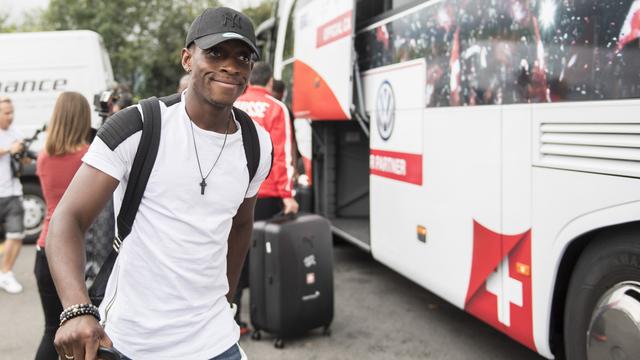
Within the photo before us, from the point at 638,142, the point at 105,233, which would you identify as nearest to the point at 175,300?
the point at 105,233

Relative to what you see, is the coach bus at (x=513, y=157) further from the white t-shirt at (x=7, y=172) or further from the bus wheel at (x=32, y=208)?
the bus wheel at (x=32, y=208)

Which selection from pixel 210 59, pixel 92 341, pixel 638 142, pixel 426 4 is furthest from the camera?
pixel 426 4

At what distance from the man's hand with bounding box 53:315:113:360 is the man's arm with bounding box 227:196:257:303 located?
29.0 inches

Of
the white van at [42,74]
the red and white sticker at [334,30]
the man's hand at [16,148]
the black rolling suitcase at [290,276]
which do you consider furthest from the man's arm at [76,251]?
the white van at [42,74]

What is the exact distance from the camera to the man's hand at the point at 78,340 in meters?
1.54

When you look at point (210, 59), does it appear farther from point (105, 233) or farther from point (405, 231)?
point (405, 231)

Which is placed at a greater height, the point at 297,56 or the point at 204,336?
the point at 297,56

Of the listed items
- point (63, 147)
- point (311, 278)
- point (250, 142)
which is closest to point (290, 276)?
point (311, 278)

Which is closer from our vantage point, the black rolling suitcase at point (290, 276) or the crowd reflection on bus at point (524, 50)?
the crowd reflection on bus at point (524, 50)

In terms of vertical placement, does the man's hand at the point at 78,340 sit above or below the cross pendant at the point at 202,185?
below

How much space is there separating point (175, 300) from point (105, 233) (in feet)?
4.72

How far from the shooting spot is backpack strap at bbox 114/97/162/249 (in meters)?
1.79

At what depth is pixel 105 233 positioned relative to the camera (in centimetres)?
316

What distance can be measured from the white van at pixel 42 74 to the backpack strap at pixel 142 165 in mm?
6896
